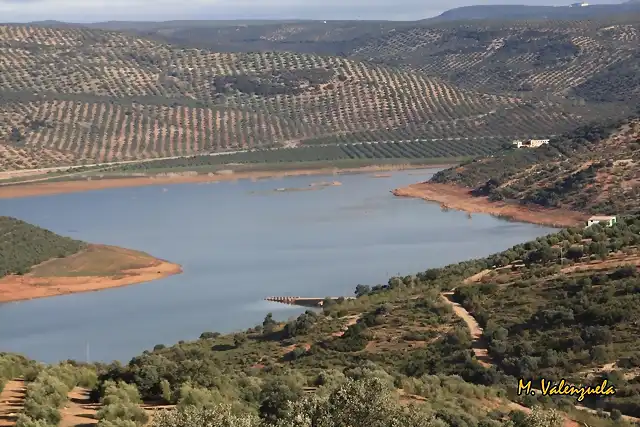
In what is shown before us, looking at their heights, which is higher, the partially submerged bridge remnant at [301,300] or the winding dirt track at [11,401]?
the winding dirt track at [11,401]

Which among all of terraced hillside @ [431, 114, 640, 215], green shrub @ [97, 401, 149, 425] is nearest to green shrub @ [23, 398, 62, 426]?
green shrub @ [97, 401, 149, 425]

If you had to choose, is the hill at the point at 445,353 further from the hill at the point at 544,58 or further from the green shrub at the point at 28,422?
the hill at the point at 544,58

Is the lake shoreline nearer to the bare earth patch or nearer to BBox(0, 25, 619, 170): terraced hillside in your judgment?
BBox(0, 25, 619, 170): terraced hillside

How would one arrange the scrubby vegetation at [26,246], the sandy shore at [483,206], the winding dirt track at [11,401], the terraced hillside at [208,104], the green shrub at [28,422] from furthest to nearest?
1. the terraced hillside at [208,104]
2. the sandy shore at [483,206]
3. the scrubby vegetation at [26,246]
4. the winding dirt track at [11,401]
5. the green shrub at [28,422]

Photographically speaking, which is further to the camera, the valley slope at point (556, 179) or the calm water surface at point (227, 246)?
the valley slope at point (556, 179)

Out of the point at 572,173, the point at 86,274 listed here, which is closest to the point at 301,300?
the point at 86,274

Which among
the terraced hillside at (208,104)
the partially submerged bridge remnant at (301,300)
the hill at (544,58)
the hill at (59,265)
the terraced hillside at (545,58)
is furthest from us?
the hill at (544,58)

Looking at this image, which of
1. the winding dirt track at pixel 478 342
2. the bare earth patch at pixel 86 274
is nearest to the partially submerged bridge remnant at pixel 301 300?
the winding dirt track at pixel 478 342

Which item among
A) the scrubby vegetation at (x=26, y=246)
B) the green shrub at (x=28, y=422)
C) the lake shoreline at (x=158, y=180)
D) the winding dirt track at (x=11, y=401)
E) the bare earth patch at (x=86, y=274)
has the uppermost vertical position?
the green shrub at (x=28, y=422)
